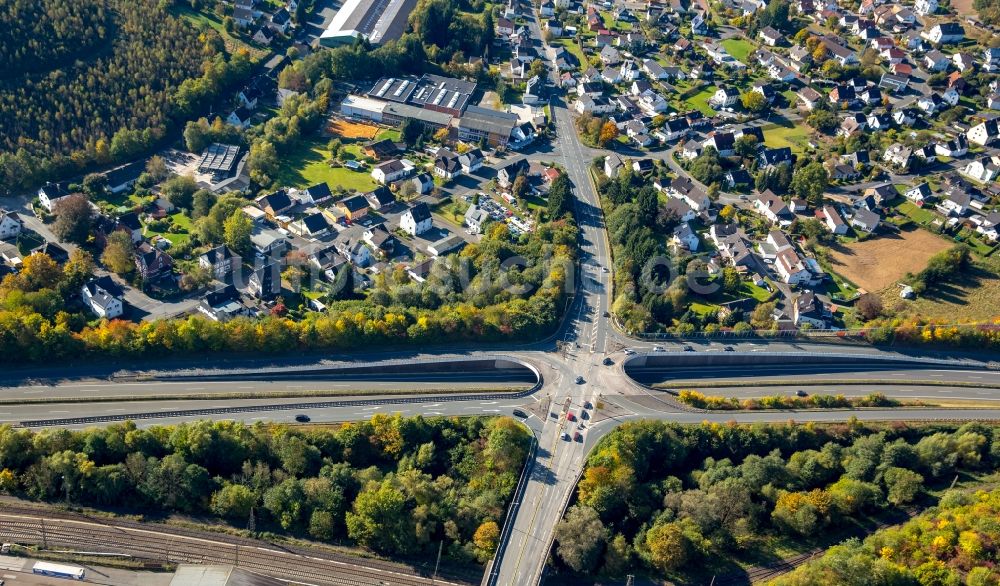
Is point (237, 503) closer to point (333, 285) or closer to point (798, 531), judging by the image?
Answer: point (333, 285)

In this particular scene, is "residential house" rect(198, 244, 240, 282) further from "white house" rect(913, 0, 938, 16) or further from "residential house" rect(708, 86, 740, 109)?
"white house" rect(913, 0, 938, 16)

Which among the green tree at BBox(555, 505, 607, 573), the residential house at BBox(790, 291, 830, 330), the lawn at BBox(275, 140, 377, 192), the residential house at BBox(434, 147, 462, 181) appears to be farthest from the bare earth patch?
the lawn at BBox(275, 140, 377, 192)

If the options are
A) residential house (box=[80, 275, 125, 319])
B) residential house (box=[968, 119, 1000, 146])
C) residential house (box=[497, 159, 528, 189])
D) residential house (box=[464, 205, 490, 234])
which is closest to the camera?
residential house (box=[80, 275, 125, 319])

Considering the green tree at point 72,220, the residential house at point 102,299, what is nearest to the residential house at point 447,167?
the green tree at point 72,220

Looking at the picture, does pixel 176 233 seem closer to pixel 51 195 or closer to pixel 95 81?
pixel 51 195

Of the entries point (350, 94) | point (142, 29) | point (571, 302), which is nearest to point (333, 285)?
point (571, 302)

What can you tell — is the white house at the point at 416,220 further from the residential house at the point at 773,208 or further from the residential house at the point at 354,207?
the residential house at the point at 773,208

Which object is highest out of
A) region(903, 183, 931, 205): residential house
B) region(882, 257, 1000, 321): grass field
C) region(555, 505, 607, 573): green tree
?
region(903, 183, 931, 205): residential house
